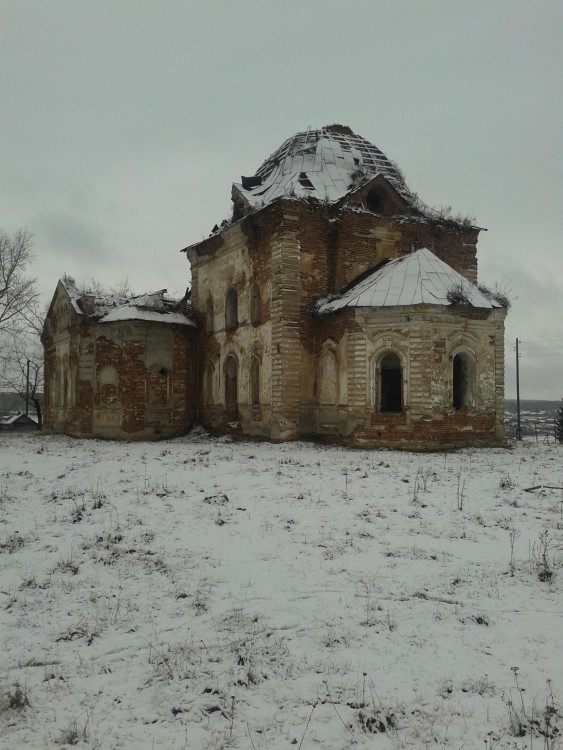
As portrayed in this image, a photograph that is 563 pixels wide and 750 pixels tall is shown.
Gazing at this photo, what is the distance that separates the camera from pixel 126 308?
24625mm

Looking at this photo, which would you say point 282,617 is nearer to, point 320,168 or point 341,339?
point 341,339

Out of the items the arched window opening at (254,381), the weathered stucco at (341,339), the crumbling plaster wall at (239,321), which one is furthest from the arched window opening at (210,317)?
the arched window opening at (254,381)

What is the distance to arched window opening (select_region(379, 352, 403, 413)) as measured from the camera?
19.5m

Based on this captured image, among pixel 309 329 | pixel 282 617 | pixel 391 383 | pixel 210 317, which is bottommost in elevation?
pixel 282 617

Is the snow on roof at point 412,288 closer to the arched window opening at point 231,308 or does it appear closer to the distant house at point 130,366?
the arched window opening at point 231,308

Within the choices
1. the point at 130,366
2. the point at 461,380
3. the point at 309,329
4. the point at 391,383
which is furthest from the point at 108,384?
the point at 461,380

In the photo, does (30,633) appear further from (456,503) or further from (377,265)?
(377,265)

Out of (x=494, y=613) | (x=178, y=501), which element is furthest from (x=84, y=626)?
(x=178, y=501)

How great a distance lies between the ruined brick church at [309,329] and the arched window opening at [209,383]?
0.27ft

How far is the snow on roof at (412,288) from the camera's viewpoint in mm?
18672

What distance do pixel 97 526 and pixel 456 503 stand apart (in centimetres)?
614

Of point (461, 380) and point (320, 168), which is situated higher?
point (320, 168)

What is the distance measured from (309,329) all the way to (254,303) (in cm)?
300

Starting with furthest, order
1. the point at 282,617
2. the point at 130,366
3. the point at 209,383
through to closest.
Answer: the point at 209,383, the point at 130,366, the point at 282,617
